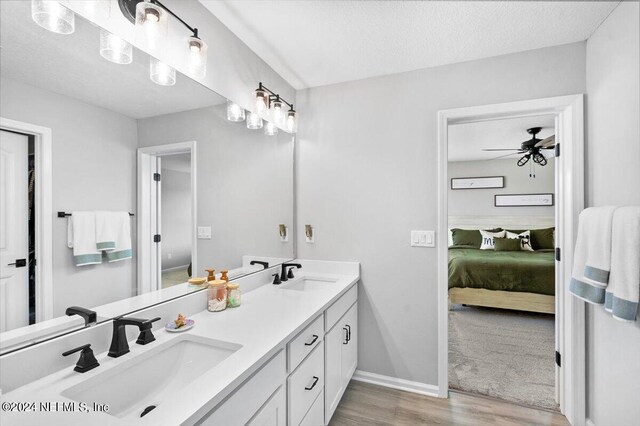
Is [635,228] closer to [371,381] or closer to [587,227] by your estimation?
[587,227]

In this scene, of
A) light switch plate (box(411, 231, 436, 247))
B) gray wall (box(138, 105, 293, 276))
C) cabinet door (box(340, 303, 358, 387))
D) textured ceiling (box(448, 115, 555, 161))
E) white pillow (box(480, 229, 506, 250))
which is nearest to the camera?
gray wall (box(138, 105, 293, 276))

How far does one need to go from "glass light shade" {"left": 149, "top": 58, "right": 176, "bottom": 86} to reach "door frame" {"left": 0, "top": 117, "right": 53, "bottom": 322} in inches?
20.9

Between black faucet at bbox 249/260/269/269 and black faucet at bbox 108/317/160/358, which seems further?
black faucet at bbox 249/260/269/269

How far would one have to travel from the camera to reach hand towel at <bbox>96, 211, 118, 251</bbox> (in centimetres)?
114

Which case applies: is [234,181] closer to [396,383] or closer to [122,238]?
[122,238]

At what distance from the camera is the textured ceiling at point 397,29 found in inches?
62.9

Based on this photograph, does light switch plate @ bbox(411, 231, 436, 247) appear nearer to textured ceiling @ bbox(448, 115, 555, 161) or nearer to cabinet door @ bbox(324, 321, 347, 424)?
cabinet door @ bbox(324, 321, 347, 424)

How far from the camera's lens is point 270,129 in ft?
7.50

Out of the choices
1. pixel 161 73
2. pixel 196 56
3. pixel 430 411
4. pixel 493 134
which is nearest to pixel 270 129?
pixel 196 56

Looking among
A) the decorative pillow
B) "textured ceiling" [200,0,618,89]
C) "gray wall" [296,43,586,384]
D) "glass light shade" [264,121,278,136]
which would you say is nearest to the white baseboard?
"gray wall" [296,43,586,384]

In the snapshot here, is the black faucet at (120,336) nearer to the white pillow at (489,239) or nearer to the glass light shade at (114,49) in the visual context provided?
the glass light shade at (114,49)

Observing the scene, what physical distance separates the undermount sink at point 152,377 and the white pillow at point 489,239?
528 cm

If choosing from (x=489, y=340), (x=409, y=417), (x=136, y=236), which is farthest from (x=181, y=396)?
(x=489, y=340)

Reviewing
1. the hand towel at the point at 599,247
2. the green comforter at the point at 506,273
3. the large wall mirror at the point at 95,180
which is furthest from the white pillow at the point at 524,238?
the large wall mirror at the point at 95,180
